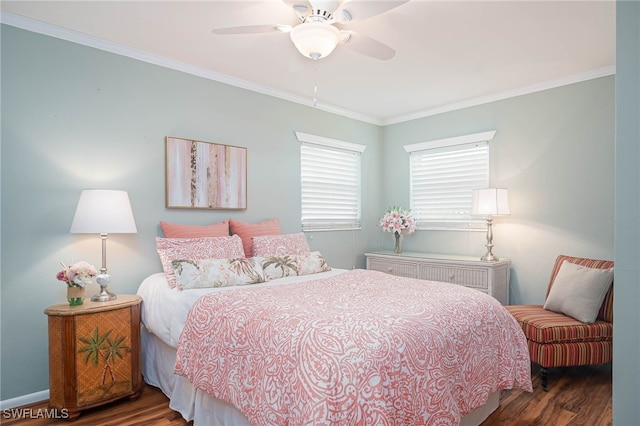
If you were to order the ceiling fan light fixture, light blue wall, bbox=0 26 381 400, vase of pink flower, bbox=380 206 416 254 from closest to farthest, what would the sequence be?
1. the ceiling fan light fixture
2. light blue wall, bbox=0 26 381 400
3. vase of pink flower, bbox=380 206 416 254

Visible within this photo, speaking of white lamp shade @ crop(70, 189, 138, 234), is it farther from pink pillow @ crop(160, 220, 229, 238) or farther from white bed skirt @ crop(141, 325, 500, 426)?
white bed skirt @ crop(141, 325, 500, 426)

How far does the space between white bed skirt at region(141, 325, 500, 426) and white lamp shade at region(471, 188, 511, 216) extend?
188cm

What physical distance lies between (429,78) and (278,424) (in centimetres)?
327

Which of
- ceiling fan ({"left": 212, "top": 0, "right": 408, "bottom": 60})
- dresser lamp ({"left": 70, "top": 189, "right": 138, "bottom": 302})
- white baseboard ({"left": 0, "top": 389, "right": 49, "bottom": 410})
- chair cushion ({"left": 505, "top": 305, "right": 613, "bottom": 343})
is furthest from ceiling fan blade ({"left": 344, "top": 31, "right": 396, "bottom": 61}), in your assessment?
white baseboard ({"left": 0, "top": 389, "right": 49, "bottom": 410})

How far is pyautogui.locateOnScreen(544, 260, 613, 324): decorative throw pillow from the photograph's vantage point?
293cm

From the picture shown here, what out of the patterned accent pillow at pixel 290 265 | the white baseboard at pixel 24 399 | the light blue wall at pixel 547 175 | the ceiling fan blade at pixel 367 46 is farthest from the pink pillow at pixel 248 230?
the light blue wall at pixel 547 175

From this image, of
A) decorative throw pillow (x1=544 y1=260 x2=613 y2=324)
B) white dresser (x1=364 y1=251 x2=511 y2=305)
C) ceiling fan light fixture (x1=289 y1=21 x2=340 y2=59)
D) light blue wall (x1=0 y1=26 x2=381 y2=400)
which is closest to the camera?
ceiling fan light fixture (x1=289 y1=21 x2=340 y2=59)

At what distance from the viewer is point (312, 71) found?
3473mm

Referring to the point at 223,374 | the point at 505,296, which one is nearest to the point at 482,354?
the point at 223,374

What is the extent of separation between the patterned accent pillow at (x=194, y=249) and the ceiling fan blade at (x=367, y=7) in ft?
6.46

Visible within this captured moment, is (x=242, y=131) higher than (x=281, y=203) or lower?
higher

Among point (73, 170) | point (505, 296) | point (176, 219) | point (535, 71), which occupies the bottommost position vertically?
point (505, 296)

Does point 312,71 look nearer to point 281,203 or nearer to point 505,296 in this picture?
point 281,203

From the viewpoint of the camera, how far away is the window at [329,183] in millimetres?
4324
